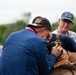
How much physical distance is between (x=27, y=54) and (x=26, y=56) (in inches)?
1.1

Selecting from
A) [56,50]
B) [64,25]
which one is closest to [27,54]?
[56,50]

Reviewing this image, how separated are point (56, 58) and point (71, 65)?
32cm

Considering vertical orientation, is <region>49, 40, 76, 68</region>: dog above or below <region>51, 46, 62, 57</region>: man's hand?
below

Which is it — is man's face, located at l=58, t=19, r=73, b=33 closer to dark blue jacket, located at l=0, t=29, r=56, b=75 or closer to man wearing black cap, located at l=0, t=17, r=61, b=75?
man wearing black cap, located at l=0, t=17, r=61, b=75

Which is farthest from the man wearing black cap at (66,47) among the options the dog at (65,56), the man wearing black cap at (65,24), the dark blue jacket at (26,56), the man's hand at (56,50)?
the man wearing black cap at (65,24)

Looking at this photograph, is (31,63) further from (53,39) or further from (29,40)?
(53,39)

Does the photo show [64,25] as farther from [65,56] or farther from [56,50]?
[56,50]

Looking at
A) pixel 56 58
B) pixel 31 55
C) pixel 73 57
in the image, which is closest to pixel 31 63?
pixel 31 55

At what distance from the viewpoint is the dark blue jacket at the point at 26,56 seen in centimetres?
542

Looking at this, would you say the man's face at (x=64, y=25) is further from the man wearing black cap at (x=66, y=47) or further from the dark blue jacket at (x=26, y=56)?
the dark blue jacket at (x=26, y=56)

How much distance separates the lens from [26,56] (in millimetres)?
5414

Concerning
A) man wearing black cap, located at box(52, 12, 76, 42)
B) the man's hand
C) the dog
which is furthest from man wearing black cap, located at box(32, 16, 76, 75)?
man wearing black cap, located at box(52, 12, 76, 42)

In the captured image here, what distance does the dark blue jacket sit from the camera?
542 cm

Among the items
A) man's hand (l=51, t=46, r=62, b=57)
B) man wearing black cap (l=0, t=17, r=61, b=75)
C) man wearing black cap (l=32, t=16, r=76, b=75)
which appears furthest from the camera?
man wearing black cap (l=32, t=16, r=76, b=75)
